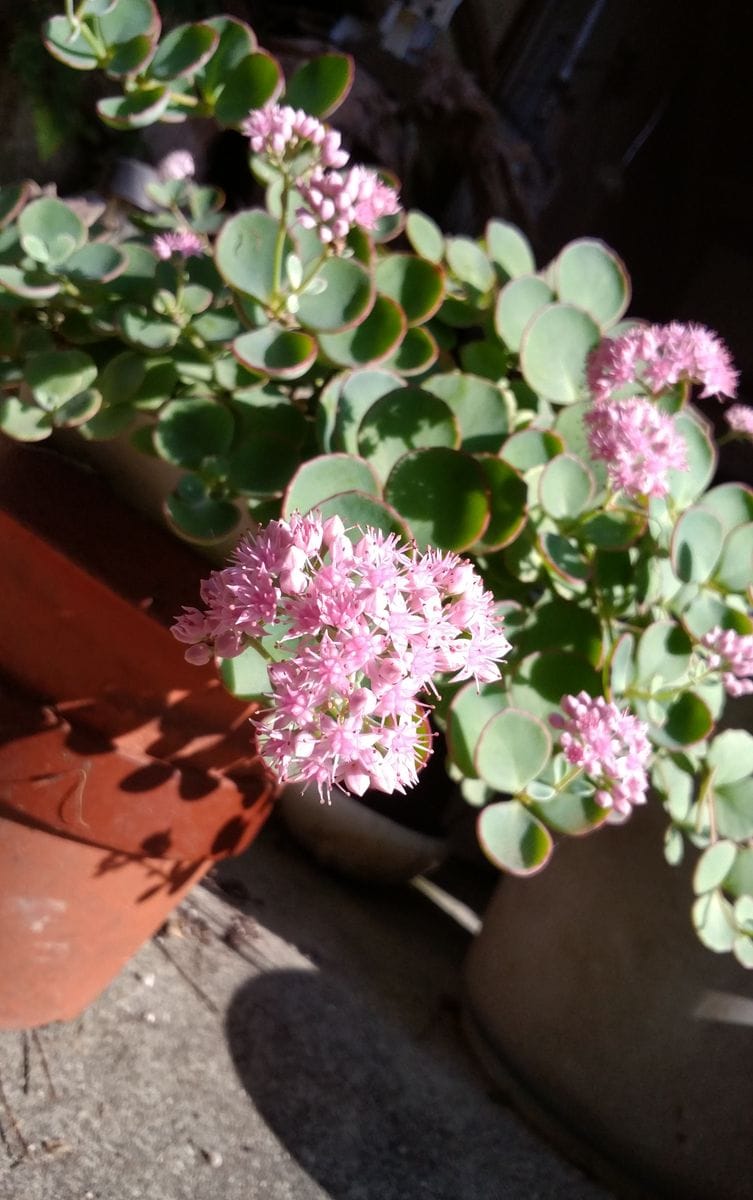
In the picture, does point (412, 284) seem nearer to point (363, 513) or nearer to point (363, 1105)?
point (363, 513)

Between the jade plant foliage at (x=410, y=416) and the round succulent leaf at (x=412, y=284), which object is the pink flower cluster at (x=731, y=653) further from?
the round succulent leaf at (x=412, y=284)

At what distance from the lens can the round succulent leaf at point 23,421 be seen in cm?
73

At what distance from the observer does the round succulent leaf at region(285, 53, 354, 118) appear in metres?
0.75

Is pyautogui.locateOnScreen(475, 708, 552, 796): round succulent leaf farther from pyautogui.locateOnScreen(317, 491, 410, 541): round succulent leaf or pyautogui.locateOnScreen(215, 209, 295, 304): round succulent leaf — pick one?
pyautogui.locateOnScreen(215, 209, 295, 304): round succulent leaf

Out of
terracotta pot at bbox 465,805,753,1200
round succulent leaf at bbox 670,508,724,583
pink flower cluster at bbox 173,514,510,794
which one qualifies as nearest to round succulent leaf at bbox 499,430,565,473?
round succulent leaf at bbox 670,508,724,583

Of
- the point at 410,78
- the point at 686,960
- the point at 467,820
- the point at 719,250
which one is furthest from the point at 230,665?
→ the point at 719,250

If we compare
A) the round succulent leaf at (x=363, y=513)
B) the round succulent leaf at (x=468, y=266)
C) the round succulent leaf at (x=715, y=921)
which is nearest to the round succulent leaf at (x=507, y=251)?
the round succulent leaf at (x=468, y=266)

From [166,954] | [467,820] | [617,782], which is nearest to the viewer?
[617,782]

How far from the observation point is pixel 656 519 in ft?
2.62

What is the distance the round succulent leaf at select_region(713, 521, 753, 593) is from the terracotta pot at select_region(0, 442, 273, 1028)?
0.42m

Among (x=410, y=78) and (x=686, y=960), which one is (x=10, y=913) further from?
(x=410, y=78)

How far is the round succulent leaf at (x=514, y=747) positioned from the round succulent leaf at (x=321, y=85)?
47cm

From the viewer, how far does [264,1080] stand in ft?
3.64

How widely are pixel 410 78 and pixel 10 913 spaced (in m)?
1.82
